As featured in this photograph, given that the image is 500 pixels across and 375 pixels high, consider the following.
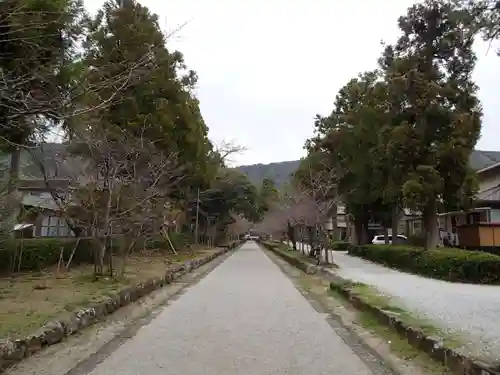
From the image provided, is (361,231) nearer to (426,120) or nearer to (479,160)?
(479,160)

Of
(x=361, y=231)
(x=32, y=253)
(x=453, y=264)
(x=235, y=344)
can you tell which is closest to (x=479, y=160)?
Result: (x=361, y=231)

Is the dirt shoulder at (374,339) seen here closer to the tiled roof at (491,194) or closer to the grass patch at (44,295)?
the grass patch at (44,295)

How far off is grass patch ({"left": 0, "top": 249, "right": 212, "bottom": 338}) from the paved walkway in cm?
129

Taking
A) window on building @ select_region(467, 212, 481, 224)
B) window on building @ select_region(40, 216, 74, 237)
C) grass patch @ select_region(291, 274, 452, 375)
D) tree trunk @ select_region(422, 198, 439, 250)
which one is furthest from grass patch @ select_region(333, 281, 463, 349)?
window on building @ select_region(467, 212, 481, 224)

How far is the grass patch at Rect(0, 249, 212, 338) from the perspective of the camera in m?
7.09

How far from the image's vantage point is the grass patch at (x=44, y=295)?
7094 mm

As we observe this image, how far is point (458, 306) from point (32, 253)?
12128mm

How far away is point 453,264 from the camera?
14.8 metres

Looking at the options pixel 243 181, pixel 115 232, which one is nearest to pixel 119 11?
pixel 115 232

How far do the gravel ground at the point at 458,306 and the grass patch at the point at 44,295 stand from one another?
215 inches

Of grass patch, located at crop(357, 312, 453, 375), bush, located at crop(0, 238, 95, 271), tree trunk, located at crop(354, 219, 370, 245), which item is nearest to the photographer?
grass patch, located at crop(357, 312, 453, 375)

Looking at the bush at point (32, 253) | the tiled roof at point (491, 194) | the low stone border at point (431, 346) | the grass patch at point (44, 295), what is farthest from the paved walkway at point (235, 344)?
the tiled roof at point (491, 194)

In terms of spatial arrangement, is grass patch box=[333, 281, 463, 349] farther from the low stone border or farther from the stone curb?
the stone curb

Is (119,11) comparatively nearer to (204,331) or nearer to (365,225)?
(204,331)
